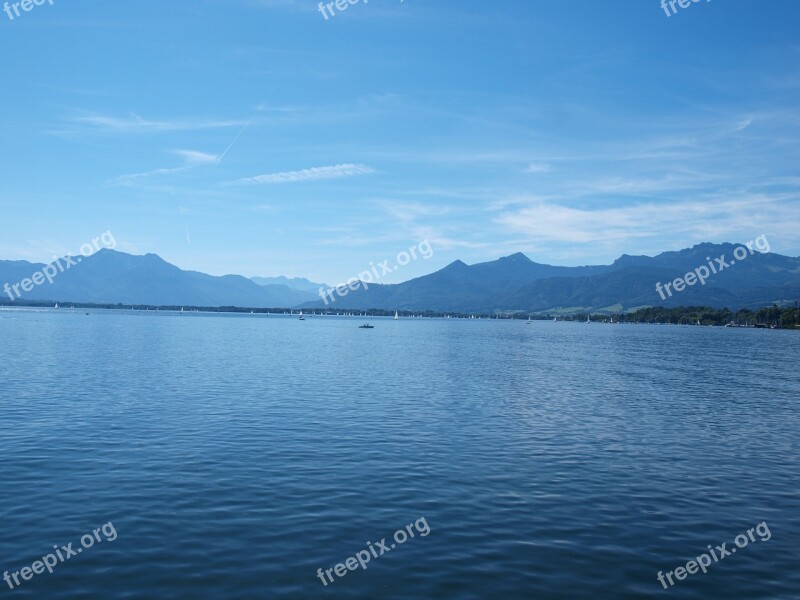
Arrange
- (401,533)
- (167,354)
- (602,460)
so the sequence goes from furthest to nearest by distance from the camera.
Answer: (167,354) → (602,460) → (401,533)

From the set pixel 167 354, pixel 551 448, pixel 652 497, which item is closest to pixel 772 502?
pixel 652 497

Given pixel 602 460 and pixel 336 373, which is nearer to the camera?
pixel 602 460

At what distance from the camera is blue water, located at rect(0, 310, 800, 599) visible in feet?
65.1

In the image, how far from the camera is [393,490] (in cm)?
2933

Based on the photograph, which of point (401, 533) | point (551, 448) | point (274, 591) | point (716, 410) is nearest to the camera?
point (274, 591)

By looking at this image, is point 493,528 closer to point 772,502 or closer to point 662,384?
point 772,502

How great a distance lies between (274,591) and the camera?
1836cm

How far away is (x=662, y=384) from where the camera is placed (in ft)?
262

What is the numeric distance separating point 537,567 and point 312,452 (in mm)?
19023

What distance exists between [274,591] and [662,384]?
7290cm

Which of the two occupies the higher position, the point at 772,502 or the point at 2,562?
the point at 2,562

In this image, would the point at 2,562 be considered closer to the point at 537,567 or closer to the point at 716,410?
the point at 537,567

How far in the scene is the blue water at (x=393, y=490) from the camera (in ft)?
65.1

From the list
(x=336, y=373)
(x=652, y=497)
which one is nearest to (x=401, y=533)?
(x=652, y=497)
